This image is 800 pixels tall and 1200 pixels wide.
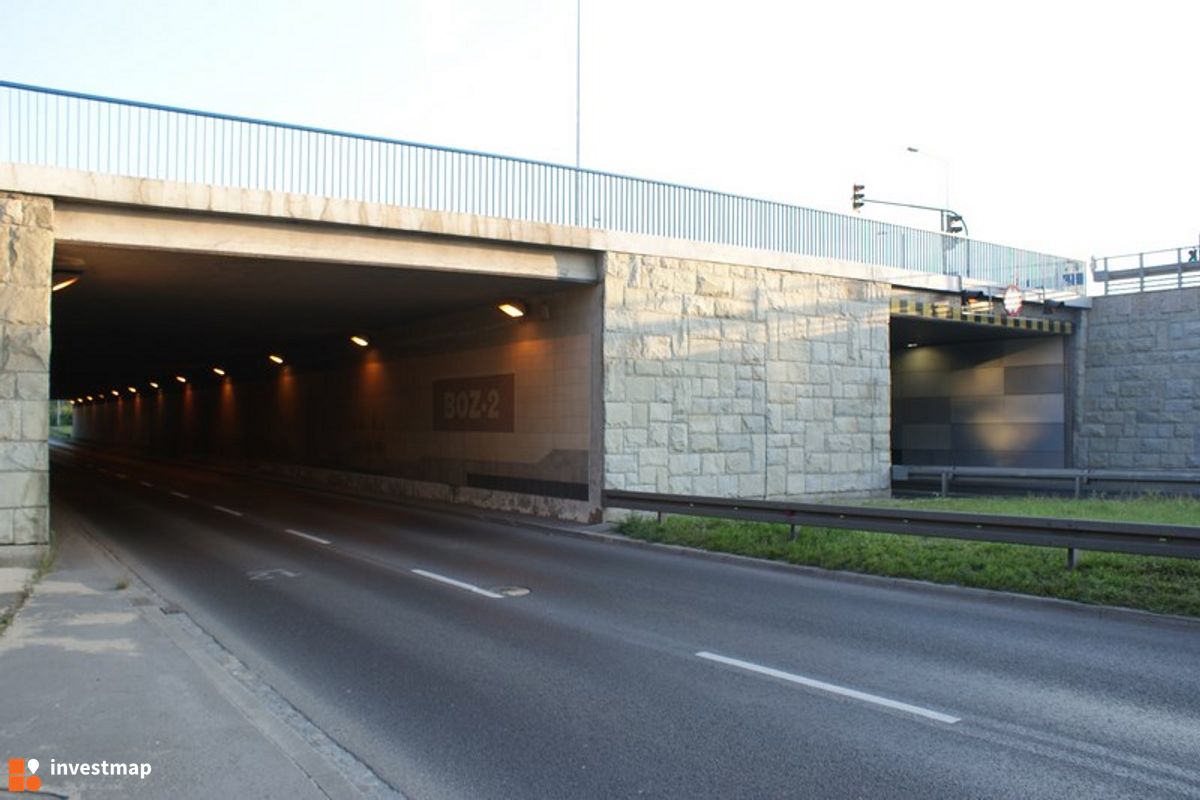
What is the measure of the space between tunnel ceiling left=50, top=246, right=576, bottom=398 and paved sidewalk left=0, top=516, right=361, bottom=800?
8.27 m

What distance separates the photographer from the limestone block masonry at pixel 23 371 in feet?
39.2

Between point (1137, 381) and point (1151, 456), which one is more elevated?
point (1137, 381)

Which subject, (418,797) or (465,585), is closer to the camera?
(418,797)

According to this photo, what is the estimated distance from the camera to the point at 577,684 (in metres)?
6.62

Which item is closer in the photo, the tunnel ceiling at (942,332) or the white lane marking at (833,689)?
the white lane marking at (833,689)

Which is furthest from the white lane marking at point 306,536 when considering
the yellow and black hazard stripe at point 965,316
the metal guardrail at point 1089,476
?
the metal guardrail at point 1089,476

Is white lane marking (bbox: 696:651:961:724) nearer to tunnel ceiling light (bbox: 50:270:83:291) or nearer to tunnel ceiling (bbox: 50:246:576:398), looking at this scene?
tunnel ceiling (bbox: 50:246:576:398)

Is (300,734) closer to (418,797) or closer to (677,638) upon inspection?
(418,797)

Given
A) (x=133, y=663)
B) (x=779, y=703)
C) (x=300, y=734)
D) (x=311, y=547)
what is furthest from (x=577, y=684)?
(x=311, y=547)

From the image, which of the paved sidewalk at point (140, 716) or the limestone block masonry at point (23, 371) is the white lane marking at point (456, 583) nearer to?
the paved sidewalk at point (140, 716)

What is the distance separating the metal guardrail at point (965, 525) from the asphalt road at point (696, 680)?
3.93ft

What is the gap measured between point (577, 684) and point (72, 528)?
44.2 ft

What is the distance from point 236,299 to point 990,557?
52.2ft

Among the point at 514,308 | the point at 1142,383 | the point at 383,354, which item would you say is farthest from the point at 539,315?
the point at 1142,383
